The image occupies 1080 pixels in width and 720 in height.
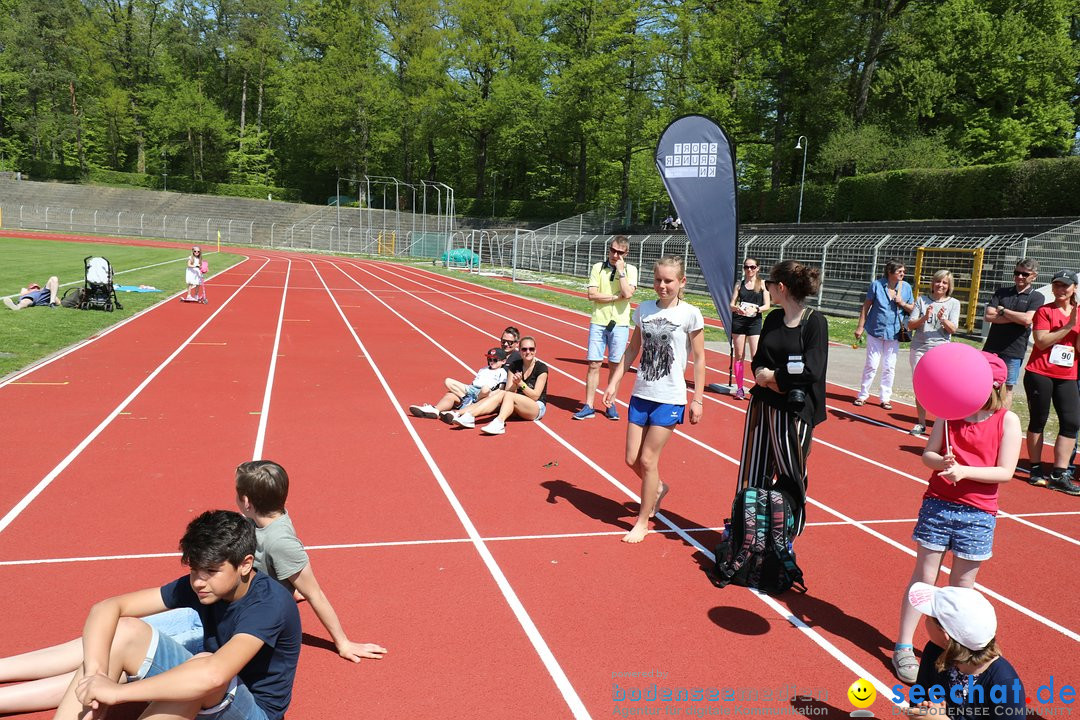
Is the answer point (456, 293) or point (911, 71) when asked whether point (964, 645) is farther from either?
point (911, 71)

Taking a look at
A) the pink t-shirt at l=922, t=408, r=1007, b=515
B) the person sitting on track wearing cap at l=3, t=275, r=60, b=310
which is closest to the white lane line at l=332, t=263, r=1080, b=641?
the pink t-shirt at l=922, t=408, r=1007, b=515

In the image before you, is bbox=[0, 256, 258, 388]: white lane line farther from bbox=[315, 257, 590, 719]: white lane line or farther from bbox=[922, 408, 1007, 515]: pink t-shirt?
bbox=[922, 408, 1007, 515]: pink t-shirt

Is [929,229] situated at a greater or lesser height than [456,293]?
greater

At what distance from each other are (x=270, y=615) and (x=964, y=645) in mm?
2588

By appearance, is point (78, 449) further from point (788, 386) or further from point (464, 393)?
point (788, 386)

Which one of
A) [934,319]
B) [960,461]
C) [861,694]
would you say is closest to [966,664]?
[861,694]

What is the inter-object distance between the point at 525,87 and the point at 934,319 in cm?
5195

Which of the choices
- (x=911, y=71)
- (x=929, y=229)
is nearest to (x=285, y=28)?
(x=911, y=71)

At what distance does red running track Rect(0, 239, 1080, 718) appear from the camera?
361 centimetres

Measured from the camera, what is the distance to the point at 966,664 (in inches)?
107

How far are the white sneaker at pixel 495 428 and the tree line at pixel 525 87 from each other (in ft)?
103

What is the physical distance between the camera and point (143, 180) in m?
65.1

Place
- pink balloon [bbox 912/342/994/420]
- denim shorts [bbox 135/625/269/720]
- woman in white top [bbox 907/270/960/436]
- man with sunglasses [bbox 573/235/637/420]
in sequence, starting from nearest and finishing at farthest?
denim shorts [bbox 135/625/269/720] → pink balloon [bbox 912/342/994/420] → woman in white top [bbox 907/270/960/436] → man with sunglasses [bbox 573/235/637/420]

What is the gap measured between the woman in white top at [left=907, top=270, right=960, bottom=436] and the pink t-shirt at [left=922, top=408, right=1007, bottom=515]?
4.85 meters
